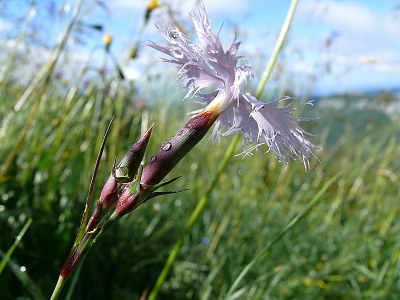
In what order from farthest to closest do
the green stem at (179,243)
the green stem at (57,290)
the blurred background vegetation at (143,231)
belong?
the blurred background vegetation at (143,231), the green stem at (179,243), the green stem at (57,290)

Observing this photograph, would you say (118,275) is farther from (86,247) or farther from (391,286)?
(86,247)

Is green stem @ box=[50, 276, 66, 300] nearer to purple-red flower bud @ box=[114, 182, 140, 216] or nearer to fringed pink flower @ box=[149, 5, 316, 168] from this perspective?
purple-red flower bud @ box=[114, 182, 140, 216]

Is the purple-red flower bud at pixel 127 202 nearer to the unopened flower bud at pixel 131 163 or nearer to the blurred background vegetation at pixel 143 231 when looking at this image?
the unopened flower bud at pixel 131 163

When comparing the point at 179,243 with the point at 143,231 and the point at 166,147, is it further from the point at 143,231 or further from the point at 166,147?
the point at 143,231

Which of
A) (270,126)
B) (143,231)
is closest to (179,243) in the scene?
(270,126)

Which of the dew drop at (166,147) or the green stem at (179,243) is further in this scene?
the green stem at (179,243)

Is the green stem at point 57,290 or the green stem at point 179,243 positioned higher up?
the green stem at point 57,290

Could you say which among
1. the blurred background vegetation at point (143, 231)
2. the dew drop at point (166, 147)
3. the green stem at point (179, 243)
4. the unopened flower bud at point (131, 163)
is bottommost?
the blurred background vegetation at point (143, 231)

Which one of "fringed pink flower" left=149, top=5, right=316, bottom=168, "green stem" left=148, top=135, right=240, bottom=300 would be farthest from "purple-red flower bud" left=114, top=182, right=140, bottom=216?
"green stem" left=148, top=135, right=240, bottom=300

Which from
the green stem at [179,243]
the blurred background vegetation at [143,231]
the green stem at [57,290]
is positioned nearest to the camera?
the green stem at [57,290]

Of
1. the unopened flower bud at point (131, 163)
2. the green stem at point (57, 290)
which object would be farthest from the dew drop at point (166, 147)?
the green stem at point (57, 290)

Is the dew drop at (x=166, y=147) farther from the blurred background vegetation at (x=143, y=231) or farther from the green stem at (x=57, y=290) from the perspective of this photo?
the blurred background vegetation at (x=143, y=231)
